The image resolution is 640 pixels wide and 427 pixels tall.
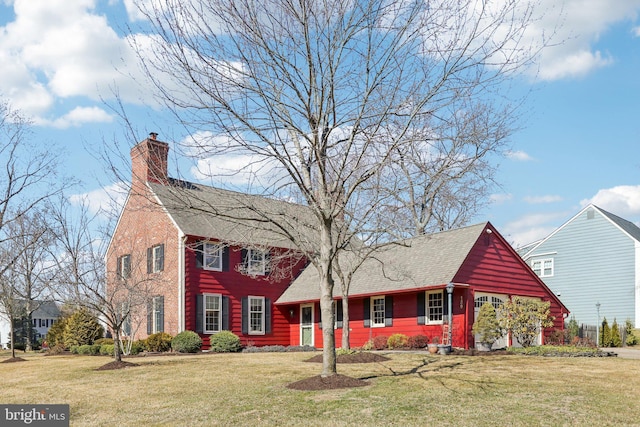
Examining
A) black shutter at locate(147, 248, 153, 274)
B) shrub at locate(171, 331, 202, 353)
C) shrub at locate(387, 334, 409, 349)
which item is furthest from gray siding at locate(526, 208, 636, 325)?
black shutter at locate(147, 248, 153, 274)

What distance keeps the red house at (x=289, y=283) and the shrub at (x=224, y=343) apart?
1330 millimetres

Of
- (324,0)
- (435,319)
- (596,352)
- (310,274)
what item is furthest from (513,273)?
(324,0)

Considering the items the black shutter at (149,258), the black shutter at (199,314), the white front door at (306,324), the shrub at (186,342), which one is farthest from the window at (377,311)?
the black shutter at (149,258)

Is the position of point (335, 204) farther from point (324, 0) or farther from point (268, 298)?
point (268, 298)

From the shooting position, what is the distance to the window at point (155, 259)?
27844mm

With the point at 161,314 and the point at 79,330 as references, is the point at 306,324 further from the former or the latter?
the point at 79,330

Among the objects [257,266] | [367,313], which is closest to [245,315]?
[367,313]

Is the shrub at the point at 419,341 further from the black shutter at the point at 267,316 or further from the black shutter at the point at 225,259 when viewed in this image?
the black shutter at the point at 225,259

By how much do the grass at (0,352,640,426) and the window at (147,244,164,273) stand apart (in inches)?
432

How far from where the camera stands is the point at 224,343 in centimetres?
2477

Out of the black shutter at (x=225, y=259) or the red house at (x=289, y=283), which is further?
the black shutter at (x=225, y=259)

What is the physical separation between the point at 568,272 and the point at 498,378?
27045 mm

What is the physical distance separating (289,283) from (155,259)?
22.3 ft

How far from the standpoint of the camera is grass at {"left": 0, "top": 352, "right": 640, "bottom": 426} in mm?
9398
